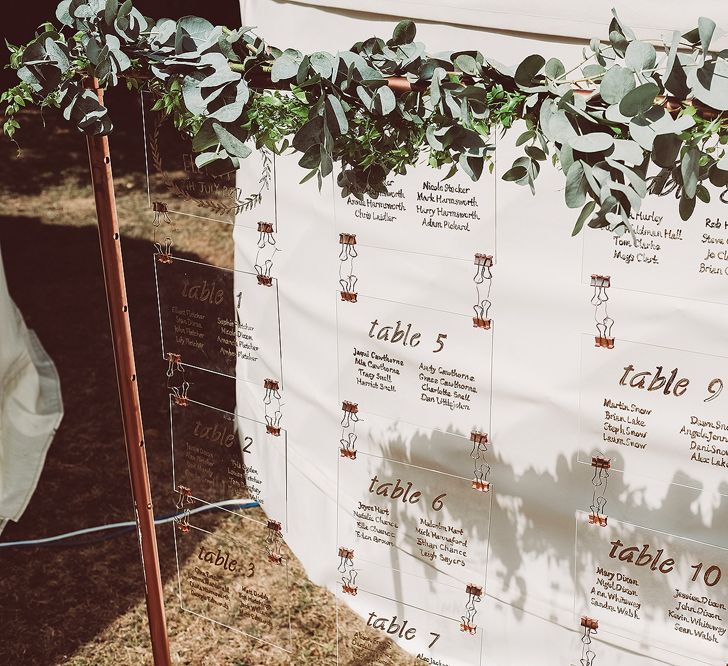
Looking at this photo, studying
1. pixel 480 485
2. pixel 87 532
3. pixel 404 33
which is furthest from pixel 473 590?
pixel 87 532

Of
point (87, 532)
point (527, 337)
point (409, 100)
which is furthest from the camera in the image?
point (87, 532)

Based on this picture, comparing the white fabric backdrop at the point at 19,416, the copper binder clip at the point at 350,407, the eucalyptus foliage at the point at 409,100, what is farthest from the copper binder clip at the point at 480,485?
the white fabric backdrop at the point at 19,416

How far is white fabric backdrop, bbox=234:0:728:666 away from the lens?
1.97 meters

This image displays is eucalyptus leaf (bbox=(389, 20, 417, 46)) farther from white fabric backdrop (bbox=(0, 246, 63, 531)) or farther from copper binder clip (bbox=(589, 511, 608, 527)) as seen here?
white fabric backdrop (bbox=(0, 246, 63, 531))

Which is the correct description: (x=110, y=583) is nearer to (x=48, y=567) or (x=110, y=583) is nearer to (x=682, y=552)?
(x=48, y=567)

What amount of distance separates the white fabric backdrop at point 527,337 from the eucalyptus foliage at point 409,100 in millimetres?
332

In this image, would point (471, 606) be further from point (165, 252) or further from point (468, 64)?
point (468, 64)

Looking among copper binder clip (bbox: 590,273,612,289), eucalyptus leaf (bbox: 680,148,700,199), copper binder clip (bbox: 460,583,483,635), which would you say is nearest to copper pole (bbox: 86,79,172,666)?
copper binder clip (bbox: 460,583,483,635)

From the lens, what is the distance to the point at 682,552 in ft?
7.00

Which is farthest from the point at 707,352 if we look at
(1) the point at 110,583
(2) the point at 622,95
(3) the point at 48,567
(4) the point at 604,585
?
(3) the point at 48,567

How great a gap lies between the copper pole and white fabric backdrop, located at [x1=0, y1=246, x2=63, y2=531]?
135 centimetres

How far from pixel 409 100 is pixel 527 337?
3.05 ft

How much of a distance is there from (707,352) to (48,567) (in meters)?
2.51

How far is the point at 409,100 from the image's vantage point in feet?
4.65
